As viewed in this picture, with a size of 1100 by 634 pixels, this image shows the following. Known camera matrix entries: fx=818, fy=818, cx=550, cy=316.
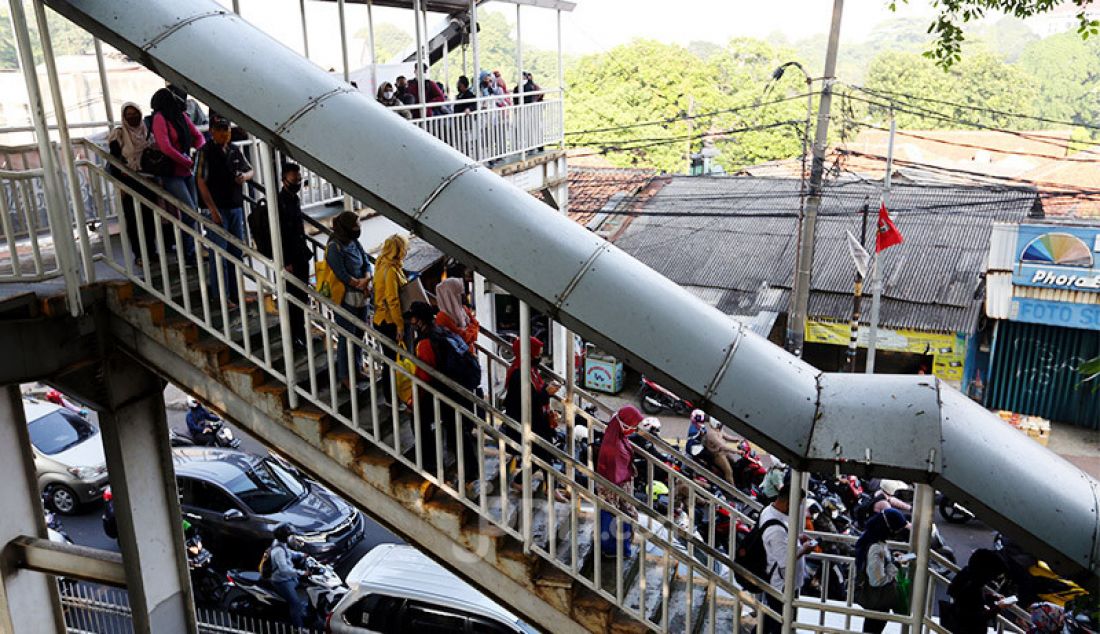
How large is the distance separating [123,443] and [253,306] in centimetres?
142

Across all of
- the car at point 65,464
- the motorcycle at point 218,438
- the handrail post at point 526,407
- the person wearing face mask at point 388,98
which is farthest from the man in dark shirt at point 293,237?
the motorcycle at point 218,438

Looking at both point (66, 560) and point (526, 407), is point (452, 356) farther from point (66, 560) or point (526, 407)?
point (66, 560)

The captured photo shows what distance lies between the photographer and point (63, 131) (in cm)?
482

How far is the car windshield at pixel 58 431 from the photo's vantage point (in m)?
13.6

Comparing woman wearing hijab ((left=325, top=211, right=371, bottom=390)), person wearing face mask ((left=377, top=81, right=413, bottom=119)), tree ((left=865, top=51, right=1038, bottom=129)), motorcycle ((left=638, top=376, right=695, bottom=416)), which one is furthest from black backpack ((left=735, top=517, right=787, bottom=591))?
tree ((left=865, top=51, right=1038, bottom=129))

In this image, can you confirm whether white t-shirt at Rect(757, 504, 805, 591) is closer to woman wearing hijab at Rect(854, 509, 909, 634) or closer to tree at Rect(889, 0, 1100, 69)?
woman wearing hijab at Rect(854, 509, 909, 634)

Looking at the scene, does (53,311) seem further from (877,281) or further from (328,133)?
(877,281)

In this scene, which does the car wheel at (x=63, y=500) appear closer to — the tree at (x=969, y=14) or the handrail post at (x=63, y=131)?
the handrail post at (x=63, y=131)

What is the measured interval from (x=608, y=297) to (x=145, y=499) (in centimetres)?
441

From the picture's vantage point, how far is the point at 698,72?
2088 inches

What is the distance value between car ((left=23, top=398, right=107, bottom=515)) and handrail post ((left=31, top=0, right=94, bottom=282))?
9.32 metres

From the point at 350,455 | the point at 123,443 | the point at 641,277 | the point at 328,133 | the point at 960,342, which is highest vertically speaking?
the point at 328,133

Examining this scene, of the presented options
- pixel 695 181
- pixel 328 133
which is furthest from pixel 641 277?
pixel 695 181

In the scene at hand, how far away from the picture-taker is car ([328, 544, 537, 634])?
8125 mm
